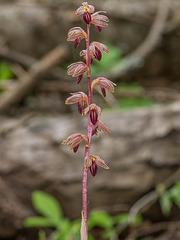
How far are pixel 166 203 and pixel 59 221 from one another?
823mm

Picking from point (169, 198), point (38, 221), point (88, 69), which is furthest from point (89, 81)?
point (169, 198)

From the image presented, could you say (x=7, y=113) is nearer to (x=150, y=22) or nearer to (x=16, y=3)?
(x=16, y=3)

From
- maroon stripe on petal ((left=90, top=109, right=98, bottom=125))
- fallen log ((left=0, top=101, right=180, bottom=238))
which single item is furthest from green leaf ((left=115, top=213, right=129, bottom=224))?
maroon stripe on petal ((left=90, top=109, right=98, bottom=125))

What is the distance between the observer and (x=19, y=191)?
3369 mm

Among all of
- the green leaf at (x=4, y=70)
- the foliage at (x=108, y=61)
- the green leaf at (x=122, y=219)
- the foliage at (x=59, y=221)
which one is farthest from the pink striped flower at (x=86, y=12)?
the green leaf at (x=4, y=70)

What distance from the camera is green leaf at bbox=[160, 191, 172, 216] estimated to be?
3272 mm

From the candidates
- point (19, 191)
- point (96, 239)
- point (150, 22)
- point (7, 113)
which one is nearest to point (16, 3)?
point (150, 22)

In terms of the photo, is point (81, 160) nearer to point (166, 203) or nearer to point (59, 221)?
point (59, 221)

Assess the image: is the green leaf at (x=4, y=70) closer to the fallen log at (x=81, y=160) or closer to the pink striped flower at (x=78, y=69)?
the fallen log at (x=81, y=160)

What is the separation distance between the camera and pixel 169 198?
3.32 m

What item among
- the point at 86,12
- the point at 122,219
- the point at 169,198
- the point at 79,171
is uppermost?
the point at 79,171

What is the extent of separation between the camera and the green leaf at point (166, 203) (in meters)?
3.27

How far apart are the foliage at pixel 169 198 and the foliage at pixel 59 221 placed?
0.24 m

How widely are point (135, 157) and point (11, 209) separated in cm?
106
